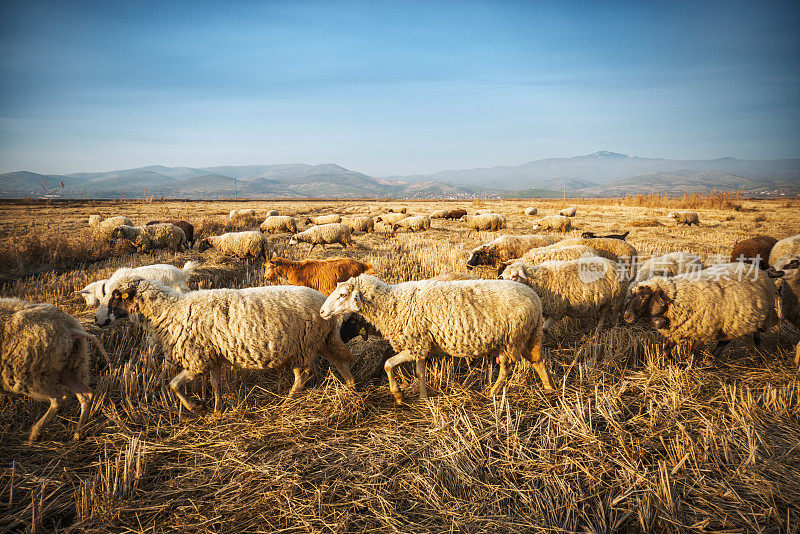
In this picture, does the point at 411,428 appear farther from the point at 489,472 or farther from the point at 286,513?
the point at 286,513

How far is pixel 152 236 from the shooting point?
51.5 feet

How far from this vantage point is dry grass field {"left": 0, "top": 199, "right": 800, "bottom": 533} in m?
3.06

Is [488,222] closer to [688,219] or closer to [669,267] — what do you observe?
[688,219]

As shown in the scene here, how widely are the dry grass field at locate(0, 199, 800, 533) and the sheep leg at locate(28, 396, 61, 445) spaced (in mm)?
139

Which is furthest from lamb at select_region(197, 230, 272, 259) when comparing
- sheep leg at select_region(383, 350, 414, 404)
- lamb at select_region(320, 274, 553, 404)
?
sheep leg at select_region(383, 350, 414, 404)

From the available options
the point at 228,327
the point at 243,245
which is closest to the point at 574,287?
the point at 228,327

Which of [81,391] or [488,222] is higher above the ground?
[488,222]

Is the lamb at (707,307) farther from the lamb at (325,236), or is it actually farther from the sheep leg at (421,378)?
the lamb at (325,236)

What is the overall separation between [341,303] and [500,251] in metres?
7.90

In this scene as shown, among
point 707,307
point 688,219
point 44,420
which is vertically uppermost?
point 688,219

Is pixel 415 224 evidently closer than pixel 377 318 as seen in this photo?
No

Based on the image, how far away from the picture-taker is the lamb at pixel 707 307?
18.9 feet

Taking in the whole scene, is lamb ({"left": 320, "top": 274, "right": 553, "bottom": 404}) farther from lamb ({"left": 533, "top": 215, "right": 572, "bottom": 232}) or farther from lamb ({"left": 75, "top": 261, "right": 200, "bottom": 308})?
lamb ({"left": 533, "top": 215, "right": 572, "bottom": 232})

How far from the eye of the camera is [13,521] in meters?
3.10
